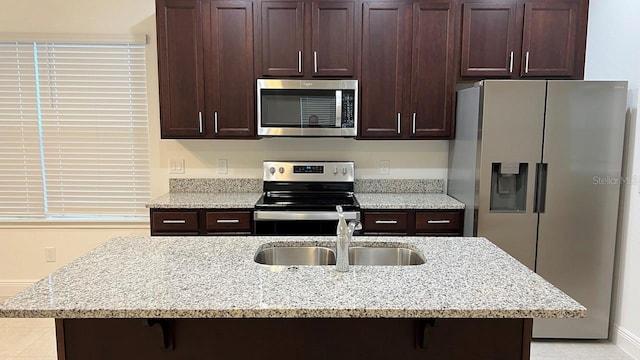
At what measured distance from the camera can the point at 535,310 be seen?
129 centimetres

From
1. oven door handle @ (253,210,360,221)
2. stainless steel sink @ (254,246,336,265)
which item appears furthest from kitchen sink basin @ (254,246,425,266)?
oven door handle @ (253,210,360,221)

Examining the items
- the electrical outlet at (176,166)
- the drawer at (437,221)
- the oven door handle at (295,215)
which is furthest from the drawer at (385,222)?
the electrical outlet at (176,166)

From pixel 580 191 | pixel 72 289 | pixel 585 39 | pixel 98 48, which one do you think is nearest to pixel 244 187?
pixel 98 48

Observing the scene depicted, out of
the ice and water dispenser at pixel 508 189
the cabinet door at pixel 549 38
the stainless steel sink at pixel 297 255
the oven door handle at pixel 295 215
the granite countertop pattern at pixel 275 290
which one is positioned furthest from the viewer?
the cabinet door at pixel 549 38

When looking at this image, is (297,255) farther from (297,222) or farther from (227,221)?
(227,221)

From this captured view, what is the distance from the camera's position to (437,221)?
3.09 m

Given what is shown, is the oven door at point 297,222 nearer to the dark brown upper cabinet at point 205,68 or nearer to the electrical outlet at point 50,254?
the dark brown upper cabinet at point 205,68

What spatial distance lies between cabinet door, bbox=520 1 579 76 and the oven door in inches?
69.7

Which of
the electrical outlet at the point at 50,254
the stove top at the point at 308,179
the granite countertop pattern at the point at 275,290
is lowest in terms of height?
the electrical outlet at the point at 50,254

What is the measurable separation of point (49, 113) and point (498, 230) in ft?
12.1

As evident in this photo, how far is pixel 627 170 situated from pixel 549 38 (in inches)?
43.3

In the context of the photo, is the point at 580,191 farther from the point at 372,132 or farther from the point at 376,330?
Result: the point at 376,330

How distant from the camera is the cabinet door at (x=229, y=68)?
10.3 feet

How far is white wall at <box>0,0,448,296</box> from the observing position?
3.58 m
